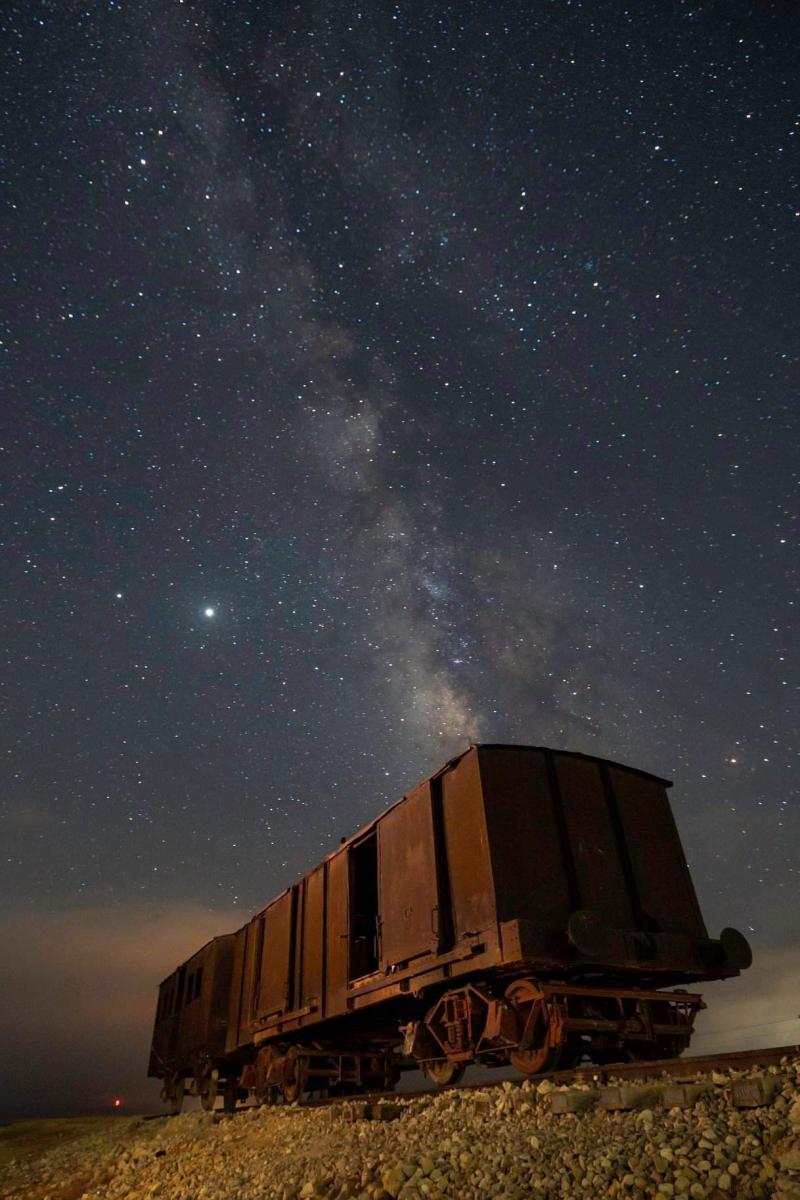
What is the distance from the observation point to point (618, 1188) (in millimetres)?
3518

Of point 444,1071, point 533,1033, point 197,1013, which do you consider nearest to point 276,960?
point 444,1071

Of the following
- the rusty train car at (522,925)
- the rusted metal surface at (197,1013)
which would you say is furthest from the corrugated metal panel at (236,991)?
the rusty train car at (522,925)

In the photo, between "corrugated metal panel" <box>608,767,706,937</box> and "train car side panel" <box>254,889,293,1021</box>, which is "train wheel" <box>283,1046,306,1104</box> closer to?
"train car side panel" <box>254,889,293,1021</box>

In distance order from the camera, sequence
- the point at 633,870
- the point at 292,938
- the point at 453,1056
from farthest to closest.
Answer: the point at 292,938
the point at 633,870
the point at 453,1056

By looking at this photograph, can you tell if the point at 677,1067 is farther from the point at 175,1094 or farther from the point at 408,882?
the point at 175,1094

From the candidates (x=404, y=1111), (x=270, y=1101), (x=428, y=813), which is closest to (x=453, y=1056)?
(x=404, y=1111)

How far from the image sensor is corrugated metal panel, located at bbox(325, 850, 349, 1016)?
400 inches

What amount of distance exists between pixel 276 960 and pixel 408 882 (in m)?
6.01

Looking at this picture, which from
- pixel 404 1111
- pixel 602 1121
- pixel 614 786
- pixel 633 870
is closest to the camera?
pixel 602 1121

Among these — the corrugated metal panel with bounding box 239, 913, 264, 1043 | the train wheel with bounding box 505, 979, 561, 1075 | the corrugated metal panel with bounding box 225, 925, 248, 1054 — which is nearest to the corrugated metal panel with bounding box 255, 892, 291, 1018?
the corrugated metal panel with bounding box 239, 913, 264, 1043

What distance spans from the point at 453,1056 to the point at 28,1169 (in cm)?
1170

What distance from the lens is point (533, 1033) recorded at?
705cm

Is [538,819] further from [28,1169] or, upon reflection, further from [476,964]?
[28,1169]

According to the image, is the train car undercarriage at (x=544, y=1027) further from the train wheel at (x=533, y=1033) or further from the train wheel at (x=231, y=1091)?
the train wheel at (x=231, y=1091)
